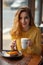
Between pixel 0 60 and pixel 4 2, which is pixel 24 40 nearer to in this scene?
pixel 0 60

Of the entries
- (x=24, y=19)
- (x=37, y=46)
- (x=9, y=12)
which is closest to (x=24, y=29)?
(x=24, y=19)

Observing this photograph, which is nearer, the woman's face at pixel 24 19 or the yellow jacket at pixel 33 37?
the yellow jacket at pixel 33 37

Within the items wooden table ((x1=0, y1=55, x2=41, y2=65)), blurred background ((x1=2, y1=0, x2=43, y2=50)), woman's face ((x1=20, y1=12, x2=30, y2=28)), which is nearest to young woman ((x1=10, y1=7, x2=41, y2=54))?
woman's face ((x1=20, y1=12, x2=30, y2=28))

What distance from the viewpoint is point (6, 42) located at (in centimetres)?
389

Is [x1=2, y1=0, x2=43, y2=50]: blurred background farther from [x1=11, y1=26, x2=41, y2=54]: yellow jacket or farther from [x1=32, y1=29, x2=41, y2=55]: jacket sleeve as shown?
[x1=32, y1=29, x2=41, y2=55]: jacket sleeve

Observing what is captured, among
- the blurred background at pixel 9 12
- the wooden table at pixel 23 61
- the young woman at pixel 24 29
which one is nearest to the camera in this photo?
the wooden table at pixel 23 61

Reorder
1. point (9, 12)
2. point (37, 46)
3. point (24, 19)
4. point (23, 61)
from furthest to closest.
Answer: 1. point (9, 12)
2. point (24, 19)
3. point (37, 46)
4. point (23, 61)

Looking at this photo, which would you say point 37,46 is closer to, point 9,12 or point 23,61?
point 23,61

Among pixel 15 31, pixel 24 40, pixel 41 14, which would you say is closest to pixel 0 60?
pixel 24 40

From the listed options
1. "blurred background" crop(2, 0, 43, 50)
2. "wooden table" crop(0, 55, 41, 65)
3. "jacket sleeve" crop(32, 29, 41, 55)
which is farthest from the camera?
"blurred background" crop(2, 0, 43, 50)

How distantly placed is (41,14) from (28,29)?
194 cm

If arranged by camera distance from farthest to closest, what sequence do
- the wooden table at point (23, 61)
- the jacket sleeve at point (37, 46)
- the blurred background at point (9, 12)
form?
the blurred background at point (9, 12) < the jacket sleeve at point (37, 46) < the wooden table at point (23, 61)

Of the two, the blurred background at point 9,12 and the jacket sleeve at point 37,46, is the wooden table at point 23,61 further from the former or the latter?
the blurred background at point 9,12

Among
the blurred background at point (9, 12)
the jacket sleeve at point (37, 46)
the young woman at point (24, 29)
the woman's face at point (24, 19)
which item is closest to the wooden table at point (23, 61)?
the jacket sleeve at point (37, 46)
